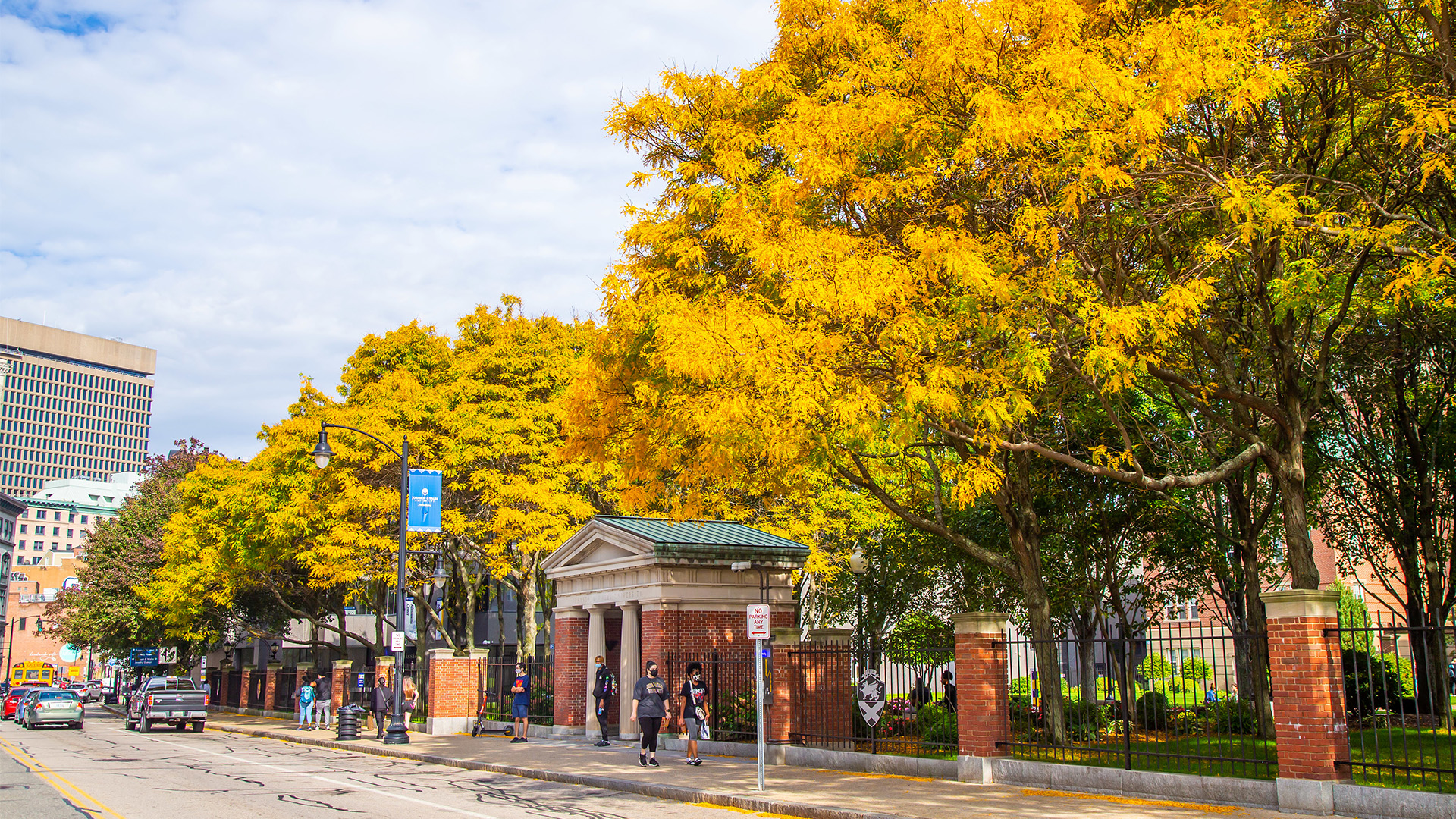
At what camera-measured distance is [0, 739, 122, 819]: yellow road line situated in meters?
14.4

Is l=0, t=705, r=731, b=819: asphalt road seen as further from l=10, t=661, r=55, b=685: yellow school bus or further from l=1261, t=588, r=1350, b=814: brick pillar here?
l=10, t=661, r=55, b=685: yellow school bus

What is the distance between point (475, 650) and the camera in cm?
3341

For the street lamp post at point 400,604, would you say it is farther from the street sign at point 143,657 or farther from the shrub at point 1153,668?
the street sign at point 143,657

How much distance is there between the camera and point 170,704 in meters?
37.8

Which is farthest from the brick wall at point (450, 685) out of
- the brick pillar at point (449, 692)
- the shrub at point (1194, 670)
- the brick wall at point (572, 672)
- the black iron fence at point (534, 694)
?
the shrub at point (1194, 670)

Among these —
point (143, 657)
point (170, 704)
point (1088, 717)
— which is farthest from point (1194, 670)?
point (143, 657)

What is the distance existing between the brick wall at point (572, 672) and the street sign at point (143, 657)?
50045 millimetres

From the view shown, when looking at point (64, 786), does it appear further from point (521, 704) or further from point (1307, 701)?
point (1307, 701)

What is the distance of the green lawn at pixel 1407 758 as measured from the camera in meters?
11.6

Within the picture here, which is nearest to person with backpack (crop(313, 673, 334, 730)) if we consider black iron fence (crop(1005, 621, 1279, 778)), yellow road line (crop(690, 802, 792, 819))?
yellow road line (crop(690, 802, 792, 819))

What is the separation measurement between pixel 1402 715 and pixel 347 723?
2765cm

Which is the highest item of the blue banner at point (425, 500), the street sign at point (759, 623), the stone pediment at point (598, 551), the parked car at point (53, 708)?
the blue banner at point (425, 500)

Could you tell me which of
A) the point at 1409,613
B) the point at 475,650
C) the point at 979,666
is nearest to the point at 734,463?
the point at 979,666

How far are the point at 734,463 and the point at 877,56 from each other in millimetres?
6344
